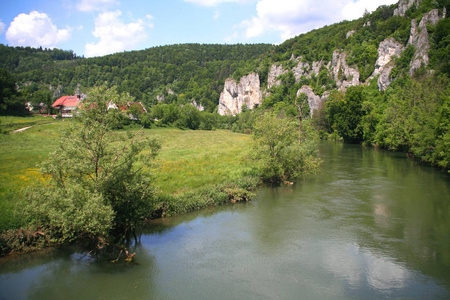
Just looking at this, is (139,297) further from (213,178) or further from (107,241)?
(213,178)

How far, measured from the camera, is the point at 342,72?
109625 mm

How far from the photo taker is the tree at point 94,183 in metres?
13.8

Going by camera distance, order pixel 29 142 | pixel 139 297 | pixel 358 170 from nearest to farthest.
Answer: pixel 139 297 < pixel 358 170 < pixel 29 142

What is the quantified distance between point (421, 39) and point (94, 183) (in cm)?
8571

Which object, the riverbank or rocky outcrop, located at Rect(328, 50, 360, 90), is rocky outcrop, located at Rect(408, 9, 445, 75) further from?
the riverbank

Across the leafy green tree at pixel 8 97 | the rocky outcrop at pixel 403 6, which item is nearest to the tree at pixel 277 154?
the leafy green tree at pixel 8 97

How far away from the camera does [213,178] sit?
89.9 feet

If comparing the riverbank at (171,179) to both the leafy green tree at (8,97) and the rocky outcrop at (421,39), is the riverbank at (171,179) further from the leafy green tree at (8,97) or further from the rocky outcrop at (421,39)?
the rocky outcrop at (421,39)

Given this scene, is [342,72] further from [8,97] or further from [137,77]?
[137,77]

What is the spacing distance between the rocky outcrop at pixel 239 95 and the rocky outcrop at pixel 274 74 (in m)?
6.85

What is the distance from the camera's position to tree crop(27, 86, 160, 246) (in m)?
13.8

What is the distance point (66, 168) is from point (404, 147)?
48217mm

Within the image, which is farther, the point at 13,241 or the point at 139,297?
the point at 13,241

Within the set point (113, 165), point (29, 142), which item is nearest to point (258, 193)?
point (113, 165)
